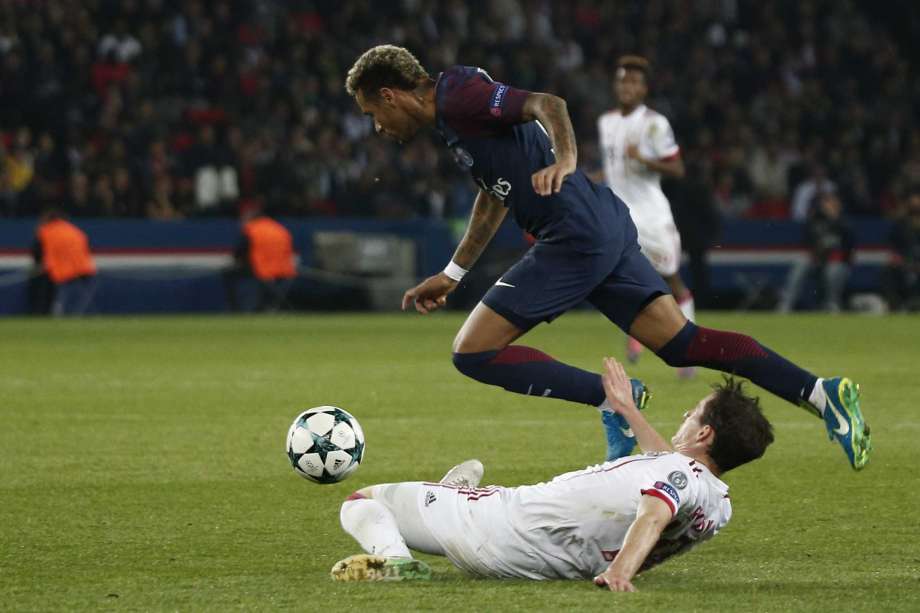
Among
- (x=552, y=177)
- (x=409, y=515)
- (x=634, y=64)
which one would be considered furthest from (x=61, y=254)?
(x=409, y=515)

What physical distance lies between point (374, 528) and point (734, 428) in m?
1.18

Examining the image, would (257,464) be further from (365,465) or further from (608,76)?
(608,76)

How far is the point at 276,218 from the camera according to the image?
24297 mm

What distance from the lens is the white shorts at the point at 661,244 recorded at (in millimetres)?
12562

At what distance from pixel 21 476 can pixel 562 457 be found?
2620mm

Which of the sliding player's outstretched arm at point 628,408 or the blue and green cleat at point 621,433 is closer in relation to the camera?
the sliding player's outstretched arm at point 628,408

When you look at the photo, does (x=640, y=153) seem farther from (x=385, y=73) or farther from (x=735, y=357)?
(x=385, y=73)

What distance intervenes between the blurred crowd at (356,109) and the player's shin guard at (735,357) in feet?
51.4

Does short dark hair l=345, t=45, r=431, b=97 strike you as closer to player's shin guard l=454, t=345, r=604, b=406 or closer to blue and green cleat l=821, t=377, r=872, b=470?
player's shin guard l=454, t=345, r=604, b=406

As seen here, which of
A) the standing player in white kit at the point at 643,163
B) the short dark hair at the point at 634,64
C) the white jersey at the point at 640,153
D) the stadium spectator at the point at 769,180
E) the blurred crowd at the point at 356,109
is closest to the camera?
the short dark hair at the point at 634,64

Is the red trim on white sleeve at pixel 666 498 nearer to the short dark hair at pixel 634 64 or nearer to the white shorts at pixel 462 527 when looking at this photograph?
the white shorts at pixel 462 527

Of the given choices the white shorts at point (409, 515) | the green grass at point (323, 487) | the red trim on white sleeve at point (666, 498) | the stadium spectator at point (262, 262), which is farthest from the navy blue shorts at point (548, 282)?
the stadium spectator at point (262, 262)

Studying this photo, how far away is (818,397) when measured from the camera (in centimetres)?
659

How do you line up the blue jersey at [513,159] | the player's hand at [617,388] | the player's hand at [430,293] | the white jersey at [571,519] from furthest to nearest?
the player's hand at [430,293]
the blue jersey at [513,159]
the player's hand at [617,388]
the white jersey at [571,519]
